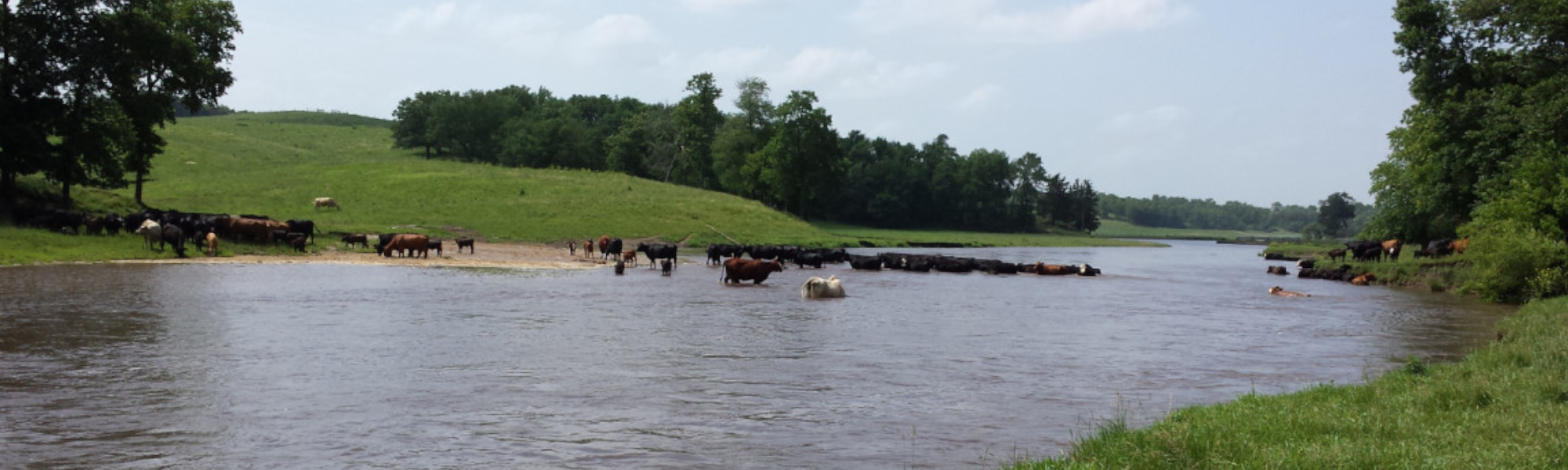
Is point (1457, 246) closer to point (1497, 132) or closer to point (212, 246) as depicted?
point (1497, 132)

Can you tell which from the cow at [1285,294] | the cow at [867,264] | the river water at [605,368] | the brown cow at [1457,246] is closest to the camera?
the river water at [605,368]

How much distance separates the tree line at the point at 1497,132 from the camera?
28.1 meters

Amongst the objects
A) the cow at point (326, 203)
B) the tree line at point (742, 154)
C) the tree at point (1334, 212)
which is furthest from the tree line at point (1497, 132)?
the tree at point (1334, 212)

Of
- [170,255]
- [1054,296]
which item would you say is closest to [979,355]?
[1054,296]

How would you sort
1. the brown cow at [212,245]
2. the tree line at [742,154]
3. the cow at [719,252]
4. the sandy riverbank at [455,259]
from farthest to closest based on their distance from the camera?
the tree line at [742,154] < the cow at [719,252] < the brown cow at [212,245] < the sandy riverbank at [455,259]

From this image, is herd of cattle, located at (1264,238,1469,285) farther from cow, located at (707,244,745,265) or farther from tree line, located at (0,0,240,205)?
tree line, located at (0,0,240,205)

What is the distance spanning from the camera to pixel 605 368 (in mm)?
15203

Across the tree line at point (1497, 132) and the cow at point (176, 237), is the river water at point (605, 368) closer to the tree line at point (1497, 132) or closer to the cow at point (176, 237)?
the tree line at point (1497, 132)

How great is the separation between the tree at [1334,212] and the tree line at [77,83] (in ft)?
488

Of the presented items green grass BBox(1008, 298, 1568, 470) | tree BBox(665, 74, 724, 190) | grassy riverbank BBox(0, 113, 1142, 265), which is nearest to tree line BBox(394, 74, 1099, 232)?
tree BBox(665, 74, 724, 190)

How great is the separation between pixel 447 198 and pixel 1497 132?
5548cm

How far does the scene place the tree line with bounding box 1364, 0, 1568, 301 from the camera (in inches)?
1105

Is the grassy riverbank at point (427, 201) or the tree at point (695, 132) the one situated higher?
the tree at point (695, 132)

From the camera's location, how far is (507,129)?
118m
